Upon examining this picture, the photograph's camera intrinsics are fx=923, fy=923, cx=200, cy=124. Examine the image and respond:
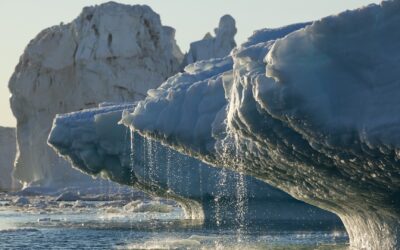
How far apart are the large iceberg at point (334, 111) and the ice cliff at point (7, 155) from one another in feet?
298

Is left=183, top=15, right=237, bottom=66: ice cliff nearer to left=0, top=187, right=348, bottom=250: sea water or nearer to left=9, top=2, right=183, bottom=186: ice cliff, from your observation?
left=9, top=2, right=183, bottom=186: ice cliff

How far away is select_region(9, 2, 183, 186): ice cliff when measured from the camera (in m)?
68.9

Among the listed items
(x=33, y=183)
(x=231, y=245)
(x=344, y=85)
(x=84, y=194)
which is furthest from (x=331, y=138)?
(x=33, y=183)

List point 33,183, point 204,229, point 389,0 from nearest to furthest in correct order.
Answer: point 389,0, point 204,229, point 33,183

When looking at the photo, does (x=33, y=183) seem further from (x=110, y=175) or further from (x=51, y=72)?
(x=110, y=175)

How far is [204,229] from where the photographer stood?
1057 inches

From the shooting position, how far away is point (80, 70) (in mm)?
69312

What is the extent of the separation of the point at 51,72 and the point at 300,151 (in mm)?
59501

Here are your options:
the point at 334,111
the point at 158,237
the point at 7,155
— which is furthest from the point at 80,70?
the point at 334,111

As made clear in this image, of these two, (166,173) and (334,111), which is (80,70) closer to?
(166,173)

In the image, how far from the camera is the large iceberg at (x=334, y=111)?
11023 mm

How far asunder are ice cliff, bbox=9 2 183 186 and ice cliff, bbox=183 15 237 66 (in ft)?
7.53

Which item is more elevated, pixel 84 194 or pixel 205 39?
pixel 205 39

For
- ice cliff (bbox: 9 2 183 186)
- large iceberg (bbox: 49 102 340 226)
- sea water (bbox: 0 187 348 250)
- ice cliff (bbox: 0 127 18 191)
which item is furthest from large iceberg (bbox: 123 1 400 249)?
ice cliff (bbox: 0 127 18 191)
